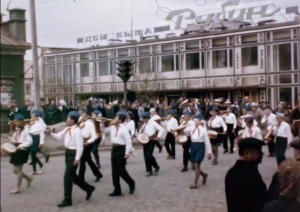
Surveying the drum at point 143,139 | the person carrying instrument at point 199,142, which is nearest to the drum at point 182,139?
the person carrying instrument at point 199,142

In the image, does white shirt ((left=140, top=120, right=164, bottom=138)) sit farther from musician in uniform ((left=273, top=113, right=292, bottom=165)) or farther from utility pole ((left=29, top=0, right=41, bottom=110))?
musician in uniform ((left=273, top=113, right=292, bottom=165))

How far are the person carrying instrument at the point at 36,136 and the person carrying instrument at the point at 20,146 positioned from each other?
0.04 meters

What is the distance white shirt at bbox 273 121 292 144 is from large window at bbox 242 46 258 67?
5465 millimetres

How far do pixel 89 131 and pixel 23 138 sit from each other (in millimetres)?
1459

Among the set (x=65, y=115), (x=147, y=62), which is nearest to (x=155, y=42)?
(x=147, y=62)

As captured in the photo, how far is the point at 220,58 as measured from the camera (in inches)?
122

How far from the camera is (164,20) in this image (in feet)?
10.5

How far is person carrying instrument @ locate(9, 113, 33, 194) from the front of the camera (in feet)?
8.23

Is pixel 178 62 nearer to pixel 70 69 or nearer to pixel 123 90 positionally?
pixel 123 90

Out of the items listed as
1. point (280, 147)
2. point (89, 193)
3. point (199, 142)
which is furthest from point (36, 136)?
point (280, 147)

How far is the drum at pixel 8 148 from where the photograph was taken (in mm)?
2443

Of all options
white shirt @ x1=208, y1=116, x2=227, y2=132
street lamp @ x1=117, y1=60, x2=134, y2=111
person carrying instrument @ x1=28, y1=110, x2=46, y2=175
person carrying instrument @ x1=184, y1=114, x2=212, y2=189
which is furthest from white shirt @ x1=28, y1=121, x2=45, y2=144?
white shirt @ x1=208, y1=116, x2=227, y2=132

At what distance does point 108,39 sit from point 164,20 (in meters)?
0.43

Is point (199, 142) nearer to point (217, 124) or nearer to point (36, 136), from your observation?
point (217, 124)
